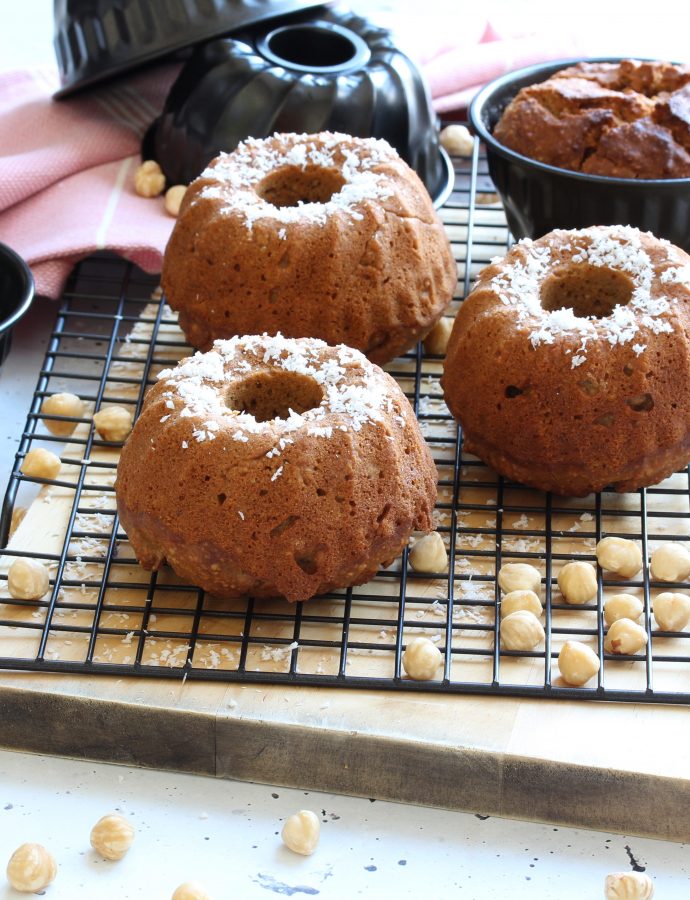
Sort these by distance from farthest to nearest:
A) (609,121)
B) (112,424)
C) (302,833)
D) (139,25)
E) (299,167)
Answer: (139,25), (609,121), (299,167), (112,424), (302,833)

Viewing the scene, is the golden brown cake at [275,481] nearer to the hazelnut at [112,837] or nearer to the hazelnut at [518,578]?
the hazelnut at [518,578]

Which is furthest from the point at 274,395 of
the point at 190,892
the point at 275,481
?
the point at 190,892

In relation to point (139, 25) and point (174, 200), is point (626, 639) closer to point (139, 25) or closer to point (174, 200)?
point (174, 200)

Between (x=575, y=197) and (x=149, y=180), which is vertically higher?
(x=575, y=197)

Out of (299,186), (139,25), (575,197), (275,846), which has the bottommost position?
(275,846)

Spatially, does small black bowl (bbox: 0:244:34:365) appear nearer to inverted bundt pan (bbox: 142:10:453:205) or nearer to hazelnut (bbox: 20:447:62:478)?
hazelnut (bbox: 20:447:62:478)

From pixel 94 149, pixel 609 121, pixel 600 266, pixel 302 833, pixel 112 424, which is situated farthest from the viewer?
pixel 94 149

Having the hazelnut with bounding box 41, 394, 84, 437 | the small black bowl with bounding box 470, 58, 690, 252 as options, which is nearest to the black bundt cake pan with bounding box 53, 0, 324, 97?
the small black bowl with bounding box 470, 58, 690, 252

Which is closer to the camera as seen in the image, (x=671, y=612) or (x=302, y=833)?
(x=302, y=833)
